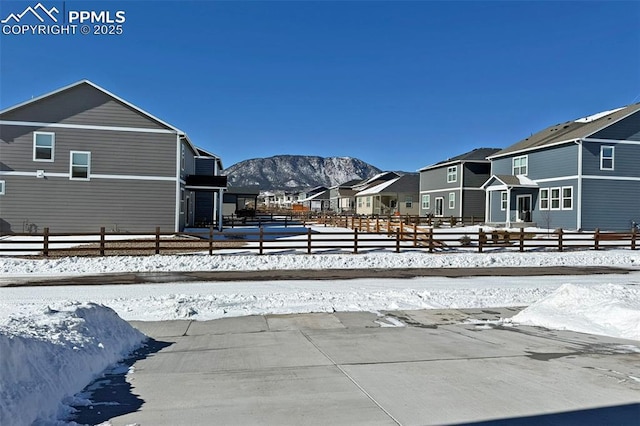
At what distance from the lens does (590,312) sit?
30.1ft

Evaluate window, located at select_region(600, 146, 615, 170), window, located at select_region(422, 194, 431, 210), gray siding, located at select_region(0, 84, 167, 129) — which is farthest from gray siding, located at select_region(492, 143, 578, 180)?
gray siding, located at select_region(0, 84, 167, 129)

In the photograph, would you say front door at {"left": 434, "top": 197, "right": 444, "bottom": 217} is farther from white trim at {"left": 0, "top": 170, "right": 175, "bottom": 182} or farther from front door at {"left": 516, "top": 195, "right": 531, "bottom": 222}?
white trim at {"left": 0, "top": 170, "right": 175, "bottom": 182}

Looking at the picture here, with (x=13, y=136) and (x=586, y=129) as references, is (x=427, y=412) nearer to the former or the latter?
(x=13, y=136)

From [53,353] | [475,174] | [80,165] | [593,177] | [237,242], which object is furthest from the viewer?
[475,174]

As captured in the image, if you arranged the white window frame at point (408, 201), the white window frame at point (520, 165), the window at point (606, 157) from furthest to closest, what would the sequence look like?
the white window frame at point (408, 201) → the white window frame at point (520, 165) → the window at point (606, 157)

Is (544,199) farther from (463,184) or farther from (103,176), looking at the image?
(103,176)

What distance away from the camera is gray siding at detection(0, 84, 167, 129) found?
25.2m

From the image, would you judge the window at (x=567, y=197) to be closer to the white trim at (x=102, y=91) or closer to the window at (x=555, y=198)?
the window at (x=555, y=198)

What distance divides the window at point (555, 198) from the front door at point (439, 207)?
1538cm

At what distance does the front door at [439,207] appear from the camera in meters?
49.5

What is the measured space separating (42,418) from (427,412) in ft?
11.6

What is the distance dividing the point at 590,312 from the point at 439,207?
4185cm

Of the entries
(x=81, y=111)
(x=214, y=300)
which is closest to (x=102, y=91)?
(x=81, y=111)

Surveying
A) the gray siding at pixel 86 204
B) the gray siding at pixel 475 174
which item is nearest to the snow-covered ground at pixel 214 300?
the gray siding at pixel 86 204
